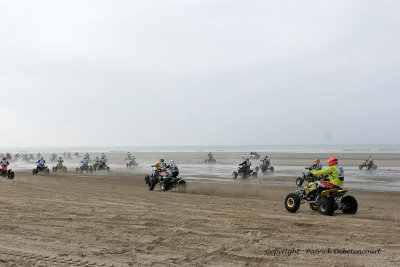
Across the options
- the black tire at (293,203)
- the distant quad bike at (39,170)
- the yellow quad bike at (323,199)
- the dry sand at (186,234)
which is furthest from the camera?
the distant quad bike at (39,170)

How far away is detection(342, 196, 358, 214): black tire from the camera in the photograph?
10656 mm

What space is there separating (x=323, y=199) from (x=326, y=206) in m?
0.24

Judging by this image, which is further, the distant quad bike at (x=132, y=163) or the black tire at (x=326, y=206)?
the distant quad bike at (x=132, y=163)

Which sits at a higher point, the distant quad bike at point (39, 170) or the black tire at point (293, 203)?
the black tire at point (293, 203)

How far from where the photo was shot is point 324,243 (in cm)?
714

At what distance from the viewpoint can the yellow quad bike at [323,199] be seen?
1030cm

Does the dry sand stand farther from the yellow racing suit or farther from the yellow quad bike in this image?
the yellow racing suit

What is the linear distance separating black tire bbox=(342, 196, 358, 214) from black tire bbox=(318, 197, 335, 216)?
0.76 meters

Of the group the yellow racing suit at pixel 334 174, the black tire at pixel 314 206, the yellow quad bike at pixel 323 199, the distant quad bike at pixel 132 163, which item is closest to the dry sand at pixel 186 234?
the black tire at pixel 314 206

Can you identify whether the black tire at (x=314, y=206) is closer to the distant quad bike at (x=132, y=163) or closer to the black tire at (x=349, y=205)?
the black tire at (x=349, y=205)

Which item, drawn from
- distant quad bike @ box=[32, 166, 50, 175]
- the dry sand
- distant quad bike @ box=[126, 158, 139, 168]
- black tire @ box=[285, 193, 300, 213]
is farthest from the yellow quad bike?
distant quad bike @ box=[126, 158, 139, 168]

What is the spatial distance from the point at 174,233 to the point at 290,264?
2.94 m

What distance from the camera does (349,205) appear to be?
10734mm

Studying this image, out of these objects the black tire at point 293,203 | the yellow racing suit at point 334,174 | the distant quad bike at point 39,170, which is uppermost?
the yellow racing suit at point 334,174
